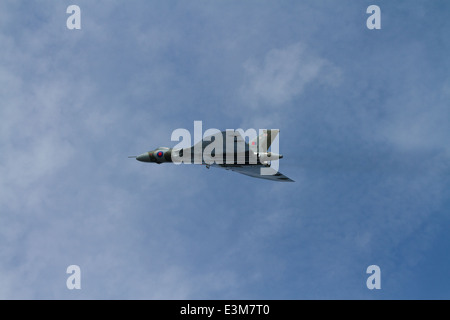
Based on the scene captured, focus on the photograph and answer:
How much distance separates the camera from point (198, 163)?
55562 millimetres

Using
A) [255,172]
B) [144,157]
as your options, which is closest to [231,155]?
[255,172]

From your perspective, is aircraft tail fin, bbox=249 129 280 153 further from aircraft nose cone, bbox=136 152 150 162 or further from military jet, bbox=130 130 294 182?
aircraft nose cone, bbox=136 152 150 162

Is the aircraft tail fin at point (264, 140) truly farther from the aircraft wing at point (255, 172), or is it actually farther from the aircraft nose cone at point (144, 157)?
the aircraft nose cone at point (144, 157)

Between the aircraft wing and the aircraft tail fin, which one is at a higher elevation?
the aircraft tail fin

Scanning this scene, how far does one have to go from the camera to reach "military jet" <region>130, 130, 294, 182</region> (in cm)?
4928

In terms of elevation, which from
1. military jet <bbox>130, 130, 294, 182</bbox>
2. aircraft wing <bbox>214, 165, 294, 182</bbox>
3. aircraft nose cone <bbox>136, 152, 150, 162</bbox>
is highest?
aircraft nose cone <bbox>136, 152, 150, 162</bbox>

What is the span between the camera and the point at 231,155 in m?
52.6

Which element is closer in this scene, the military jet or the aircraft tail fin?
the military jet

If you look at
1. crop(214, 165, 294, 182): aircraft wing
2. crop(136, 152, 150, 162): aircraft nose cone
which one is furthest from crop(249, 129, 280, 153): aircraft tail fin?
crop(136, 152, 150, 162): aircraft nose cone

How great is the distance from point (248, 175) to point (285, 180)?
5.73 metres

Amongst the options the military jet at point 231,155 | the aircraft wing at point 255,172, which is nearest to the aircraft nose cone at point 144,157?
the military jet at point 231,155

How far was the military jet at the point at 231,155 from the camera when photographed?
49.3 meters
